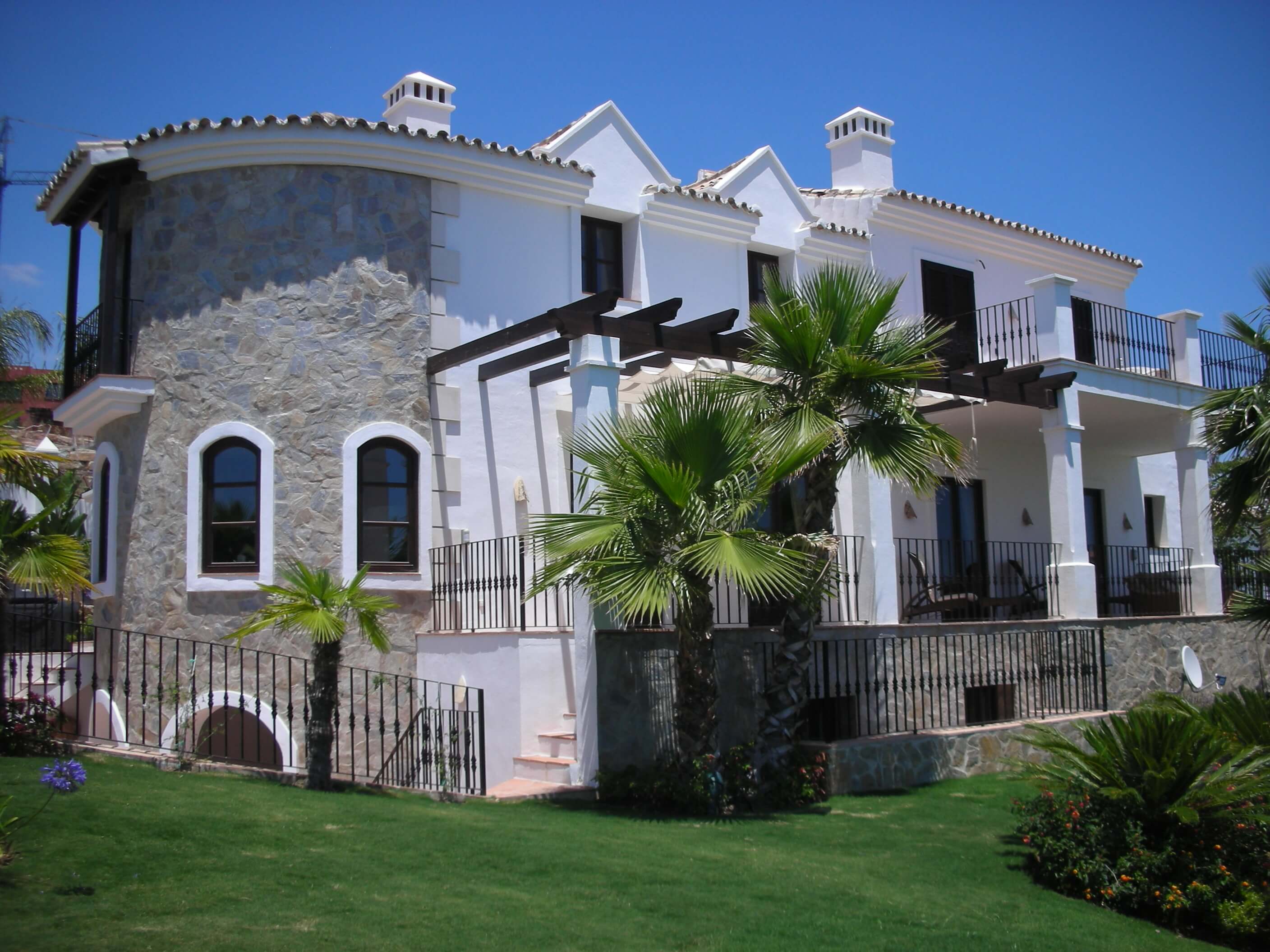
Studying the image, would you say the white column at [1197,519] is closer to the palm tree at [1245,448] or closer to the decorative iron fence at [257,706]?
the palm tree at [1245,448]

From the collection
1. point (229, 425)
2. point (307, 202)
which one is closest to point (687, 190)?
point (307, 202)

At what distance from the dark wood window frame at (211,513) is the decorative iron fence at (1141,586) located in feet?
40.5

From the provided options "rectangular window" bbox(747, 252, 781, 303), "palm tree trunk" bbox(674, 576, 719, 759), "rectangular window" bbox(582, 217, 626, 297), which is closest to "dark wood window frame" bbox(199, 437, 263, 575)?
"rectangular window" bbox(582, 217, 626, 297)

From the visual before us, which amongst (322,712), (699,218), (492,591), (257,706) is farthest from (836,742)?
(699,218)

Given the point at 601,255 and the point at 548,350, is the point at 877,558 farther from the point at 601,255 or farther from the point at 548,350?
the point at 601,255

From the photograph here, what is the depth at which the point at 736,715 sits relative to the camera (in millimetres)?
12180

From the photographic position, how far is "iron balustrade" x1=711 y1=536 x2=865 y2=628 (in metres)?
14.5

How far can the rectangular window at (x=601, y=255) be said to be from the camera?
16.7 m

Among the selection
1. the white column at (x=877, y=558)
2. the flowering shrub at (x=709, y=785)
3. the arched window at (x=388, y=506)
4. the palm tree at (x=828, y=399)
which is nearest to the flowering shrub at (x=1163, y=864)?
the flowering shrub at (x=709, y=785)

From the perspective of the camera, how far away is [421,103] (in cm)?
1633

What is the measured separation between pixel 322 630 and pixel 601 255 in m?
8.20

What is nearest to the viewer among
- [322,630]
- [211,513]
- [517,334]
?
[322,630]

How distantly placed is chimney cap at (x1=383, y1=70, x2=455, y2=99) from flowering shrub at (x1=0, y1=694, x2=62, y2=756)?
9.55 metres

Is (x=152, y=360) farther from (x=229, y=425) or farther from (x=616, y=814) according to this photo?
(x=616, y=814)
